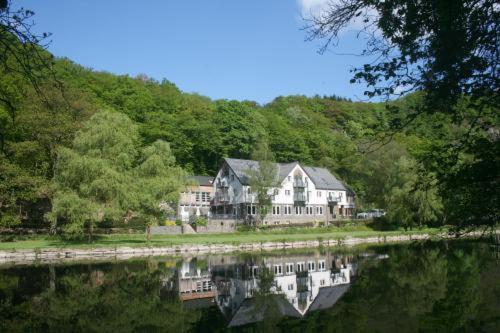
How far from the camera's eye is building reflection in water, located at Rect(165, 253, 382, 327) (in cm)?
1482

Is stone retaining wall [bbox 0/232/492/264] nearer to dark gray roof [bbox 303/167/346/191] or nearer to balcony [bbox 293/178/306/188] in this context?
balcony [bbox 293/178/306/188]

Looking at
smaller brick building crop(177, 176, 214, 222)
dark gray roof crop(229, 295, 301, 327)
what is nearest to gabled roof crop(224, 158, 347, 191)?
smaller brick building crop(177, 176, 214, 222)

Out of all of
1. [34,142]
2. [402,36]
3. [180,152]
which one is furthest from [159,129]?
[402,36]

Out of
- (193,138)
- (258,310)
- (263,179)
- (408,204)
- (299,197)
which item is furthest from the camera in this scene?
(193,138)

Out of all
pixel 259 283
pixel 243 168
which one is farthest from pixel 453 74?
pixel 243 168

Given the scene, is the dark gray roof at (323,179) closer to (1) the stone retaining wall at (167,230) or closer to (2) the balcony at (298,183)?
(2) the balcony at (298,183)

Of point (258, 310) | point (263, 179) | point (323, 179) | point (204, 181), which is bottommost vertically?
point (258, 310)

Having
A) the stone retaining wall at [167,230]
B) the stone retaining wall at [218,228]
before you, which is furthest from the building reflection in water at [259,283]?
the stone retaining wall at [218,228]

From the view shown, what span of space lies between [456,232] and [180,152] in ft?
208

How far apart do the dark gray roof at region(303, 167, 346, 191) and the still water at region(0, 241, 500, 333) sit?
40.1 m

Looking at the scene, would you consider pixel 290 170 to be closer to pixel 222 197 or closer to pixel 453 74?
pixel 222 197

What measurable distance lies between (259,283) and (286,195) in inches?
1699

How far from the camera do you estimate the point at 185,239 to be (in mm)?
40406

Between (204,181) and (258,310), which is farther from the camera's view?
(204,181)
